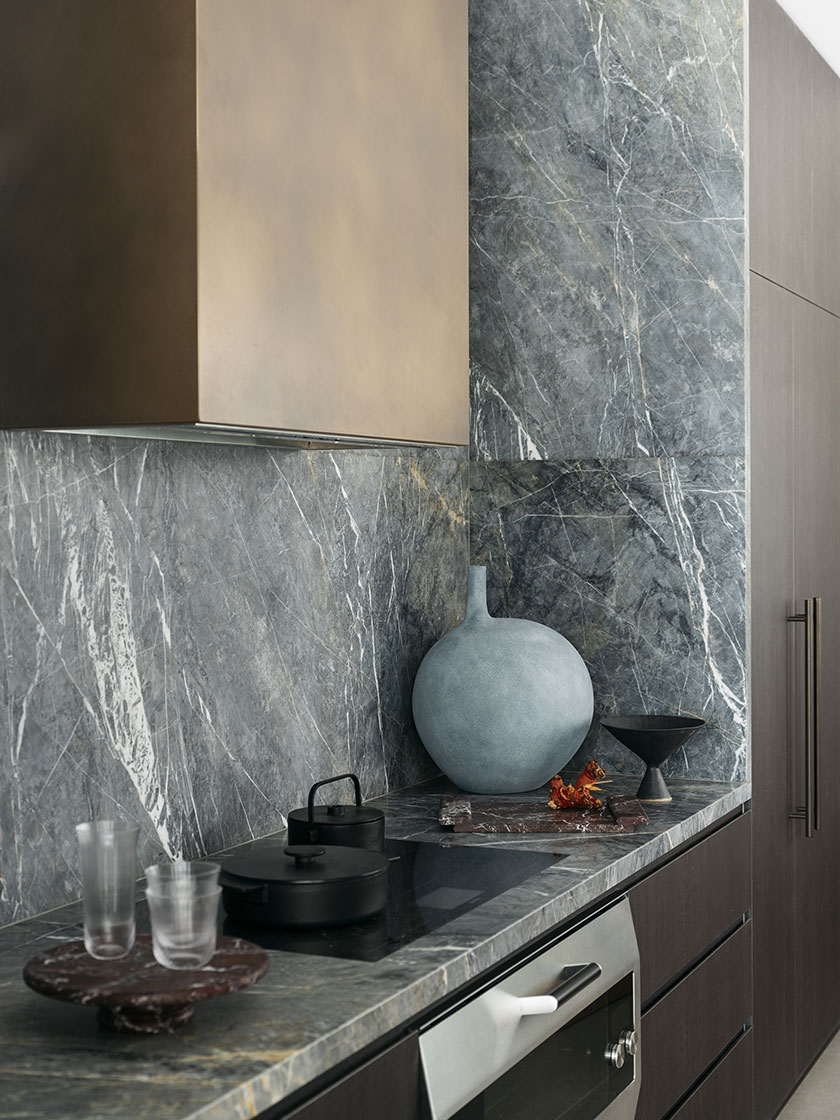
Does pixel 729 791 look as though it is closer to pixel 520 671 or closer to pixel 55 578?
pixel 520 671

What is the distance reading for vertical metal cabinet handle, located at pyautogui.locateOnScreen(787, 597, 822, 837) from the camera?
3160 mm

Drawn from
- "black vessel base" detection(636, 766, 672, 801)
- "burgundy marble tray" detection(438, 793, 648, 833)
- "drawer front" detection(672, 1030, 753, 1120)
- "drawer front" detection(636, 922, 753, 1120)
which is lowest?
"drawer front" detection(672, 1030, 753, 1120)

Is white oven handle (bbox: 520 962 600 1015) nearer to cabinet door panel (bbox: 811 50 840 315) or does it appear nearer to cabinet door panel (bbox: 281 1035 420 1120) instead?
cabinet door panel (bbox: 281 1035 420 1120)

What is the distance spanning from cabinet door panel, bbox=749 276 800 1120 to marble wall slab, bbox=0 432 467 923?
2.30ft

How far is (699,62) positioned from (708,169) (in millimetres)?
222

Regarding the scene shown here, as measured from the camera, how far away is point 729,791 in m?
2.71

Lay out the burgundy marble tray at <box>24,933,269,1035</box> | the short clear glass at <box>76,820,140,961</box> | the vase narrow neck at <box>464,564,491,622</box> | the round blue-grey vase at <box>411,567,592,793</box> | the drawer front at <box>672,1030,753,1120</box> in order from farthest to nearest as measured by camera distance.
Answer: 1. the vase narrow neck at <box>464,564,491,622</box>
2. the round blue-grey vase at <box>411,567,592,793</box>
3. the drawer front at <box>672,1030,753,1120</box>
4. the short clear glass at <box>76,820,140,961</box>
5. the burgundy marble tray at <box>24,933,269,1035</box>

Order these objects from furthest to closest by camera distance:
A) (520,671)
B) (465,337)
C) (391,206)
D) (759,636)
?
(759,636)
(520,671)
(465,337)
(391,206)

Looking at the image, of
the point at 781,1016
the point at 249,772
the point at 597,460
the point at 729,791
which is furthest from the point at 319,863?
the point at 781,1016

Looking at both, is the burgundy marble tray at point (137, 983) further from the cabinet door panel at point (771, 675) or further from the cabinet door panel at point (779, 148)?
the cabinet door panel at point (779, 148)

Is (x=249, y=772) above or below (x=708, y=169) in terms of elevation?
below

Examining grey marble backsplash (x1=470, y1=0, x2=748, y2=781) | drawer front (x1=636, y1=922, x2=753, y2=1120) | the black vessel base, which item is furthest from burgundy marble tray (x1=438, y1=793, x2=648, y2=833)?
grey marble backsplash (x1=470, y1=0, x2=748, y2=781)

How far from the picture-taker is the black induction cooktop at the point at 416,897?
5.58ft

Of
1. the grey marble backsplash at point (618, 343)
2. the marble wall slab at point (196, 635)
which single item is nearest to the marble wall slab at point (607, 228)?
the grey marble backsplash at point (618, 343)
